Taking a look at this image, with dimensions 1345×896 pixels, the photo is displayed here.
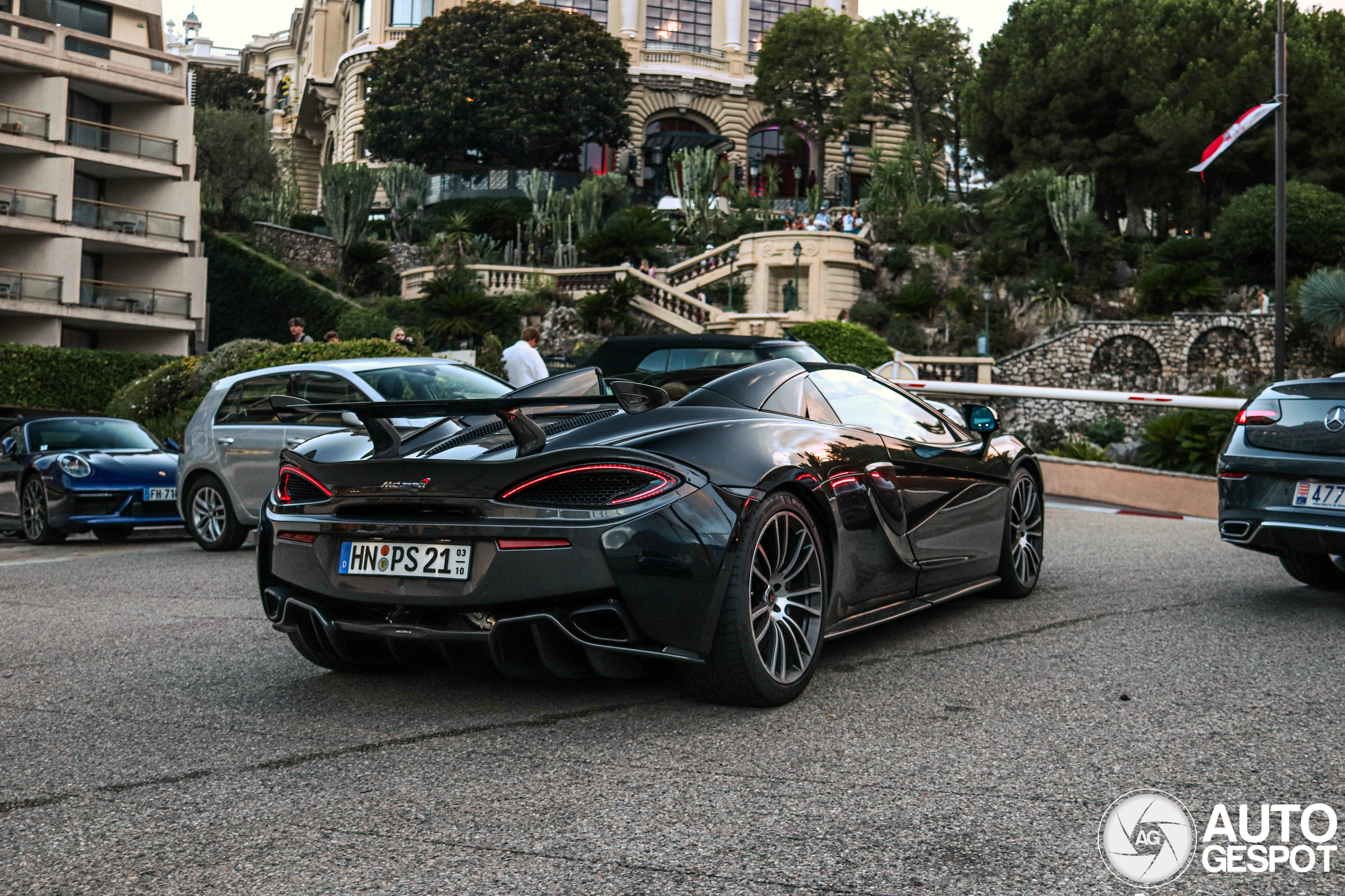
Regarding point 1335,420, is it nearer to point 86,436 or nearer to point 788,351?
point 788,351

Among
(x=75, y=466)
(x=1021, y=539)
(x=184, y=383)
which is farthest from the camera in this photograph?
(x=184, y=383)

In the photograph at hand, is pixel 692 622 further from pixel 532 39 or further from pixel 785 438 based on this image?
pixel 532 39

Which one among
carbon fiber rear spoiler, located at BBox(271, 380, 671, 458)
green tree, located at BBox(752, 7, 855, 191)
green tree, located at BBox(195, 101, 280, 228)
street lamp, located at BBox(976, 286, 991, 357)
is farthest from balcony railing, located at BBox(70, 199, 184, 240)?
carbon fiber rear spoiler, located at BBox(271, 380, 671, 458)

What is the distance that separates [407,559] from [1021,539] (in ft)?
12.7

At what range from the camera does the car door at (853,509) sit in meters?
4.77

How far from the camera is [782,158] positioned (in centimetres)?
6962

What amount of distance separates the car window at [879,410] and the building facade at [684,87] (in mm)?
59134

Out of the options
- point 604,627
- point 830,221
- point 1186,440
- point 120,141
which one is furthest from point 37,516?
point 830,221

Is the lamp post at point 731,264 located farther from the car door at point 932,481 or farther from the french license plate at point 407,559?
the french license plate at point 407,559

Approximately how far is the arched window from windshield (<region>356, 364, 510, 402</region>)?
60.1m

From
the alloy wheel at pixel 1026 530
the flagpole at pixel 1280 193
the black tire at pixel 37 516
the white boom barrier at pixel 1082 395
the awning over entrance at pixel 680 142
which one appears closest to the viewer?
the alloy wheel at pixel 1026 530

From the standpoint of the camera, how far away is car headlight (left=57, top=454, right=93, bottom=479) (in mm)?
12438

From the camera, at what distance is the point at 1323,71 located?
4206cm

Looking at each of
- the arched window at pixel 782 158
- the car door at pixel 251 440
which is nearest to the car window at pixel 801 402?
the car door at pixel 251 440
